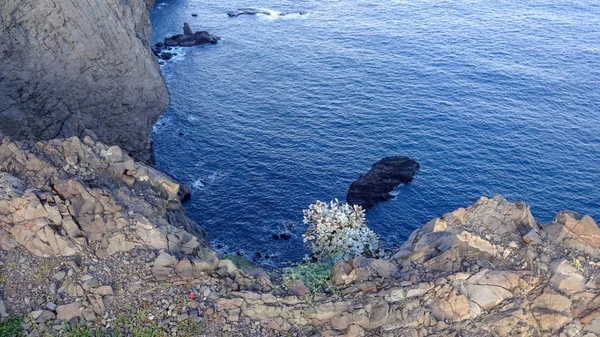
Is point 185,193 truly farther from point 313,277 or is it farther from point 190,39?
point 190,39

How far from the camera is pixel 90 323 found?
3266 centimetres

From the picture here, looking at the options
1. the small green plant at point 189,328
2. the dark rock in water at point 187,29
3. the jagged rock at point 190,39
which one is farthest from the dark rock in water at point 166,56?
the small green plant at point 189,328

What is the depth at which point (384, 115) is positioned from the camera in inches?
4195

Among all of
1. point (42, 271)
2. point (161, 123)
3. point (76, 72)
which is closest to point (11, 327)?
point (42, 271)

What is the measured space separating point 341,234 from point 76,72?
129 ft

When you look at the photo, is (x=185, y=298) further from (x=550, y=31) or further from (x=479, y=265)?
(x=550, y=31)

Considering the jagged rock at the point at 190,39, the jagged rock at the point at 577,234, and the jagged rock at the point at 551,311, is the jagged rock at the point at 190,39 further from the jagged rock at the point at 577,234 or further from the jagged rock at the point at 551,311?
the jagged rock at the point at 551,311

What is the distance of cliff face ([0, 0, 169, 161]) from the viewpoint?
62344 millimetres

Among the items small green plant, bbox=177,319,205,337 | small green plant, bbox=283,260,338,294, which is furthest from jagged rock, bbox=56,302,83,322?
small green plant, bbox=283,260,338,294

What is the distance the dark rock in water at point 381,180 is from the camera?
88.0 metres

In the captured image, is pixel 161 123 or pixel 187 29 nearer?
pixel 161 123

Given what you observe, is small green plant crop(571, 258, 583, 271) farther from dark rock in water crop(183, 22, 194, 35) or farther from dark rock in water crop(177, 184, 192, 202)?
dark rock in water crop(183, 22, 194, 35)

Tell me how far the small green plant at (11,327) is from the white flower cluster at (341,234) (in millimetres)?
25291

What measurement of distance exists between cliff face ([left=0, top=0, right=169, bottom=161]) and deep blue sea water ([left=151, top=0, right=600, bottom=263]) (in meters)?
19.2
